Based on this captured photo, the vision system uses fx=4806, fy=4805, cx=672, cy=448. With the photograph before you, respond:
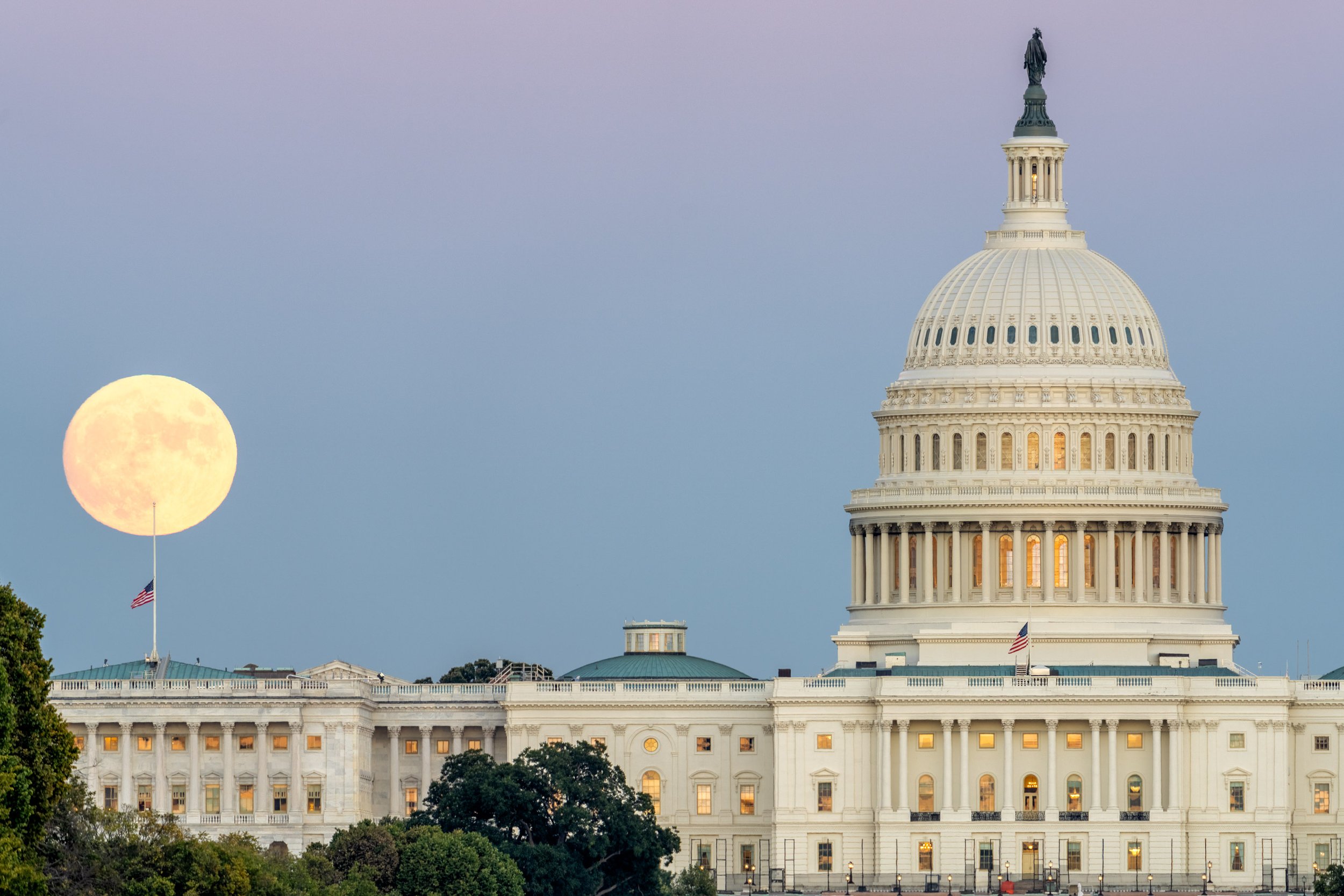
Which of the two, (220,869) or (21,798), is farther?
(220,869)

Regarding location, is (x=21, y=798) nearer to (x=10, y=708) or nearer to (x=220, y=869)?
(x=10, y=708)

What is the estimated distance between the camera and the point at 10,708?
6944 inches

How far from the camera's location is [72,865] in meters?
188

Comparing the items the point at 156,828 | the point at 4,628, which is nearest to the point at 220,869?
the point at 156,828

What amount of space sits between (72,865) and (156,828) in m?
7.18

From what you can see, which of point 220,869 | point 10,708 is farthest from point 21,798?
point 220,869

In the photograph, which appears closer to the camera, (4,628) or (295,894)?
(4,628)

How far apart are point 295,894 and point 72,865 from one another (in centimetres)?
1353

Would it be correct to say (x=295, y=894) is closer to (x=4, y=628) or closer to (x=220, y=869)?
(x=220, y=869)

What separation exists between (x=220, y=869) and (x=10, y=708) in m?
19.5

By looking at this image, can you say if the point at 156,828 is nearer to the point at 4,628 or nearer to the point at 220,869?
the point at 220,869

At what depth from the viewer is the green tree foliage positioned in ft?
575

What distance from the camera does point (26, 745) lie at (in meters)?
181

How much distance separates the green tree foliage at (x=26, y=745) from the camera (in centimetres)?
17525
